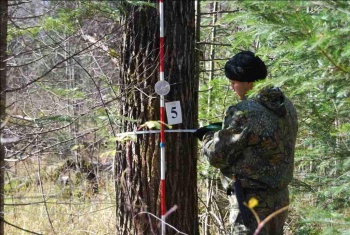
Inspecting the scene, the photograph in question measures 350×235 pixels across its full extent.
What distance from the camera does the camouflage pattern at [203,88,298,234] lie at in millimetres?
3445

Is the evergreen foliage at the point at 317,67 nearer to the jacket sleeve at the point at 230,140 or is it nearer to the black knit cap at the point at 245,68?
the black knit cap at the point at 245,68

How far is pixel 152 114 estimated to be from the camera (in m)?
4.08

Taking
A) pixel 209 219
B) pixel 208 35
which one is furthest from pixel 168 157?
pixel 208 35

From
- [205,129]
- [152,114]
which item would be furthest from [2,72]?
[205,129]

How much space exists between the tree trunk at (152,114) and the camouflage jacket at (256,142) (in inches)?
23.2

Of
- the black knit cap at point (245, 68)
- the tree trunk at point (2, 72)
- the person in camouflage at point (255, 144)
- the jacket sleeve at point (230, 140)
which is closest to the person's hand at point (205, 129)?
the person in camouflage at point (255, 144)

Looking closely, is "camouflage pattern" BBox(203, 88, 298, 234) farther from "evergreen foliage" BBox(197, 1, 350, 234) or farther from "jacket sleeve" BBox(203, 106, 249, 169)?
"evergreen foliage" BBox(197, 1, 350, 234)

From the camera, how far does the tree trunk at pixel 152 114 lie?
408 centimetres

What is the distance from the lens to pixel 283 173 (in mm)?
3598

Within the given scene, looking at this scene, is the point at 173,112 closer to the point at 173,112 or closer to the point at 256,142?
the point at 173,112

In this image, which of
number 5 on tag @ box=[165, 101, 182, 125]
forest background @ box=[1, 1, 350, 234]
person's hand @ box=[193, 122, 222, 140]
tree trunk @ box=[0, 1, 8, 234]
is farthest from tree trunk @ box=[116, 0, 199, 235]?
tree trunk @ box=[0, 1, 8, 234]

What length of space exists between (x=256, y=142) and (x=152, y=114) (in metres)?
1.00

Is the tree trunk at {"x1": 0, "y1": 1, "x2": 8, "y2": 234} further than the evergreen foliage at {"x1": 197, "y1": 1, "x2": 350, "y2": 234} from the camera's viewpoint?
Yes

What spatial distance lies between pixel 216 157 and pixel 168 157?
680 millimetres
